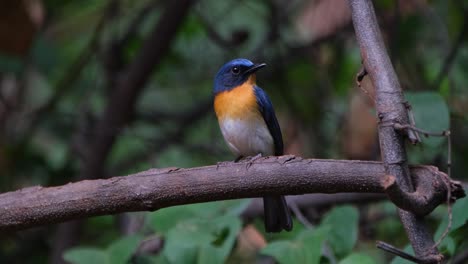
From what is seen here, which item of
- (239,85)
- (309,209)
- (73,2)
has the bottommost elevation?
(309,209)

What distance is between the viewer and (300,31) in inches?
264

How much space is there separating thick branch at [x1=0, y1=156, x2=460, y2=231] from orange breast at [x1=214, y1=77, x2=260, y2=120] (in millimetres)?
1737

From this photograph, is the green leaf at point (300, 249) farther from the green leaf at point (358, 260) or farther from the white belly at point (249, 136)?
the white belly at point (249, 136)

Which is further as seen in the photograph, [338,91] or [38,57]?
[338,91]

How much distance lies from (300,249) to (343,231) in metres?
0.52

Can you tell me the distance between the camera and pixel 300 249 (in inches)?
132

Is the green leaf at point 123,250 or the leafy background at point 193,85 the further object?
the leafy background at point 193,85

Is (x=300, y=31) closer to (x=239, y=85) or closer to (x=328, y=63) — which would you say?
(x=328, y=63)

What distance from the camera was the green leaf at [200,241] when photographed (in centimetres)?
353

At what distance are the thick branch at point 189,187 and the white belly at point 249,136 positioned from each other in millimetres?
1705

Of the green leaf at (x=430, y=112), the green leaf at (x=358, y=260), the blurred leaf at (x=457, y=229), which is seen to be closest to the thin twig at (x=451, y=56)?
the green leaf at (x=430, y=112)

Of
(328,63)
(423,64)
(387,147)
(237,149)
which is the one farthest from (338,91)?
(387,147)

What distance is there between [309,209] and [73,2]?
2209mm

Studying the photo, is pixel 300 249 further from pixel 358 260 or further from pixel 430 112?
pixel 430 112
